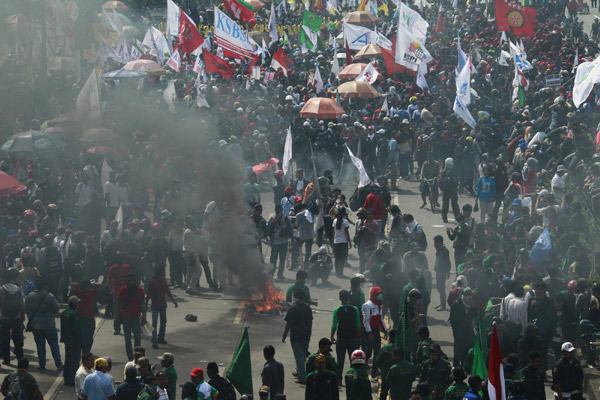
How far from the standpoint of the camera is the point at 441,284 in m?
17.6

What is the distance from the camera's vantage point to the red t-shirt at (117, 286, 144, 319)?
1530 cm

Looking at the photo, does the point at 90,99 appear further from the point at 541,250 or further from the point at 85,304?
the point at 541,250

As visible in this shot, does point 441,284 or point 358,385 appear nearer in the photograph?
point 358,385

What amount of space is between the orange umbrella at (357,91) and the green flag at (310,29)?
10.3 meters

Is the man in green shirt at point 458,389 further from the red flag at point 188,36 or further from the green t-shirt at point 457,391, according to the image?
the red flag at point 188,36

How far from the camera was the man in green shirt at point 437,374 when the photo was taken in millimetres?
12320

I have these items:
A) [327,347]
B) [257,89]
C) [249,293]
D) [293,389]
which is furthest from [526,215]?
[257,89]

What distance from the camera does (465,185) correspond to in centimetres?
2530

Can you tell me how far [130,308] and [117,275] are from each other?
66.2 inches

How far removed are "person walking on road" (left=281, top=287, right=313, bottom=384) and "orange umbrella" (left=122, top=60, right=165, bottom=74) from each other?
17.7 m

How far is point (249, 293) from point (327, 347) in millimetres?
6108

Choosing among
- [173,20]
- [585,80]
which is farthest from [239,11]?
[585,80]

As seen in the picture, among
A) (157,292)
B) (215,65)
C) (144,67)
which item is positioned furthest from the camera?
(144,67)

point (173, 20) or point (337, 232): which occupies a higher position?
point (173, 20)
